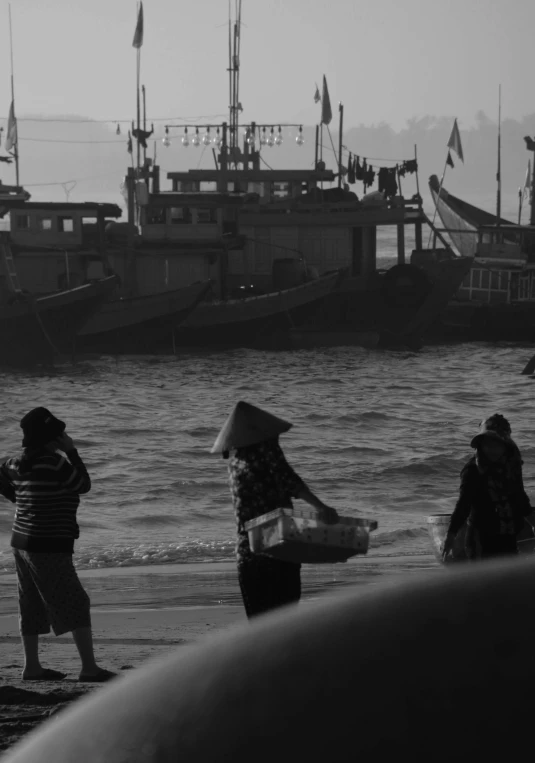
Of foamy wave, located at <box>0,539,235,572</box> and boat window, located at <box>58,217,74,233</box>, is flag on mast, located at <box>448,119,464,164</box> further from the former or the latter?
foamy wave, located at <box>0,539,235,572</box>

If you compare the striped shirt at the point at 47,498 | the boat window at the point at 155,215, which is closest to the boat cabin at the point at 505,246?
the boat window at the point at 155,215

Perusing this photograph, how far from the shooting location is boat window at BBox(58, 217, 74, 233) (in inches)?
1548

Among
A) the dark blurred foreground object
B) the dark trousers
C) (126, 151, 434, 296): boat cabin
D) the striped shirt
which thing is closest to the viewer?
the dark blurred foreground object

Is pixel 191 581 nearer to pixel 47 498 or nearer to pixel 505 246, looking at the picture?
pixel 47 498

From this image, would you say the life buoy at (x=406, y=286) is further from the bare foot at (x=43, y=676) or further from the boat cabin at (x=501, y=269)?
the bare foot at (x=43, y=676)

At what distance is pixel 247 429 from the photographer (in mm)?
4828

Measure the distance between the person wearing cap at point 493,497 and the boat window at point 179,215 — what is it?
117 ft

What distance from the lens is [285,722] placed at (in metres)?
0.91

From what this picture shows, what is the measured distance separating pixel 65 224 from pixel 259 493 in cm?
3559

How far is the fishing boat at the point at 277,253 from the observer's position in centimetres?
4019

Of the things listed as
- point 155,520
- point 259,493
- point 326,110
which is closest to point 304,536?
point 259,493

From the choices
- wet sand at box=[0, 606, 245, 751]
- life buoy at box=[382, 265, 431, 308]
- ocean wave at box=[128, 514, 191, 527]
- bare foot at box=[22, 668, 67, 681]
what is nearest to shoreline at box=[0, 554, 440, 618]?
wet sand at box=[0, 606, 245, 751]

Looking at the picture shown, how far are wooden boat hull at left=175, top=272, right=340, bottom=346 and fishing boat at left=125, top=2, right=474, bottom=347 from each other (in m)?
0.04

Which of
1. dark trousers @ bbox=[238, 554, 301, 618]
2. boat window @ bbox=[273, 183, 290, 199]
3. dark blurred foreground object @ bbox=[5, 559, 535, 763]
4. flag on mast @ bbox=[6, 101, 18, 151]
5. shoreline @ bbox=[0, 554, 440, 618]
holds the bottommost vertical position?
shoreline @ bbox=[0, 554, 440, 618]
